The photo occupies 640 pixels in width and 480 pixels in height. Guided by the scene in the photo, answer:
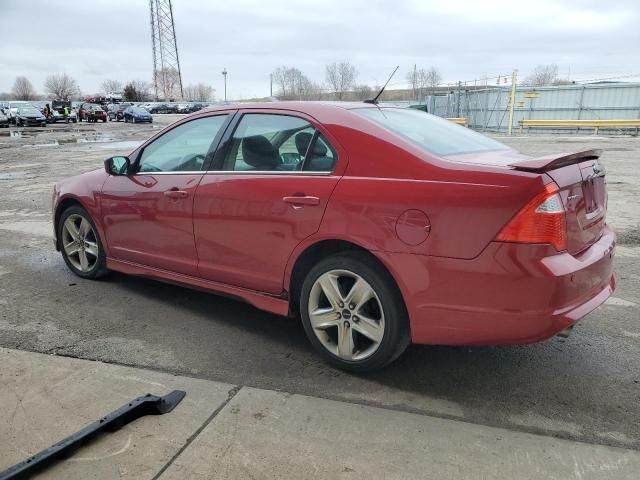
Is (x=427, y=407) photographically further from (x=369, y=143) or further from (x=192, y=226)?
(x=192, y=226)

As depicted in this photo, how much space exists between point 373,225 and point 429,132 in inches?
38.7

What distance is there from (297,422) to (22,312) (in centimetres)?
272

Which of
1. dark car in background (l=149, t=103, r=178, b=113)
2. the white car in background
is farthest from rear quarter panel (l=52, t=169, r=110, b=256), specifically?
dark car in background (l=149, t=103, r=178, b=113)

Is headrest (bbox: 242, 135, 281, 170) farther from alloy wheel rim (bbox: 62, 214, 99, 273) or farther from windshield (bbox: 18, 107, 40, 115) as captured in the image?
windshield (bbox: 18, 107, 40, 115)

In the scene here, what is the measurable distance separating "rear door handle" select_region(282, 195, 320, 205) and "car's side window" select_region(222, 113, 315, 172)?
0.76 feet

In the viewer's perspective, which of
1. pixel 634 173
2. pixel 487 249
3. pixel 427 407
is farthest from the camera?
pixel 634 173

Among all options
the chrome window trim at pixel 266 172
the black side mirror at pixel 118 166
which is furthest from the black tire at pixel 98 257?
the chrome window trim at pixel 266 172

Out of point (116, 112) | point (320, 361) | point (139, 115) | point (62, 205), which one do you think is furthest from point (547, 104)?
point (116, 112)

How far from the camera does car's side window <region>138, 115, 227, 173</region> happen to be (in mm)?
4027

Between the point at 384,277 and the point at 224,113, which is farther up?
the point at 224,113

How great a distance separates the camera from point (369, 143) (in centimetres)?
314

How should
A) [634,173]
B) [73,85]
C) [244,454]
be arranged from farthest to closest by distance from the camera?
1. [73,85]
2. [634,173]
3. [244,454]

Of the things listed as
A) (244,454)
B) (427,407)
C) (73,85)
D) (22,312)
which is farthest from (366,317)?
(73,85)

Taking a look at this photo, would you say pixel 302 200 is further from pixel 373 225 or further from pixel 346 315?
pixel 346 315
